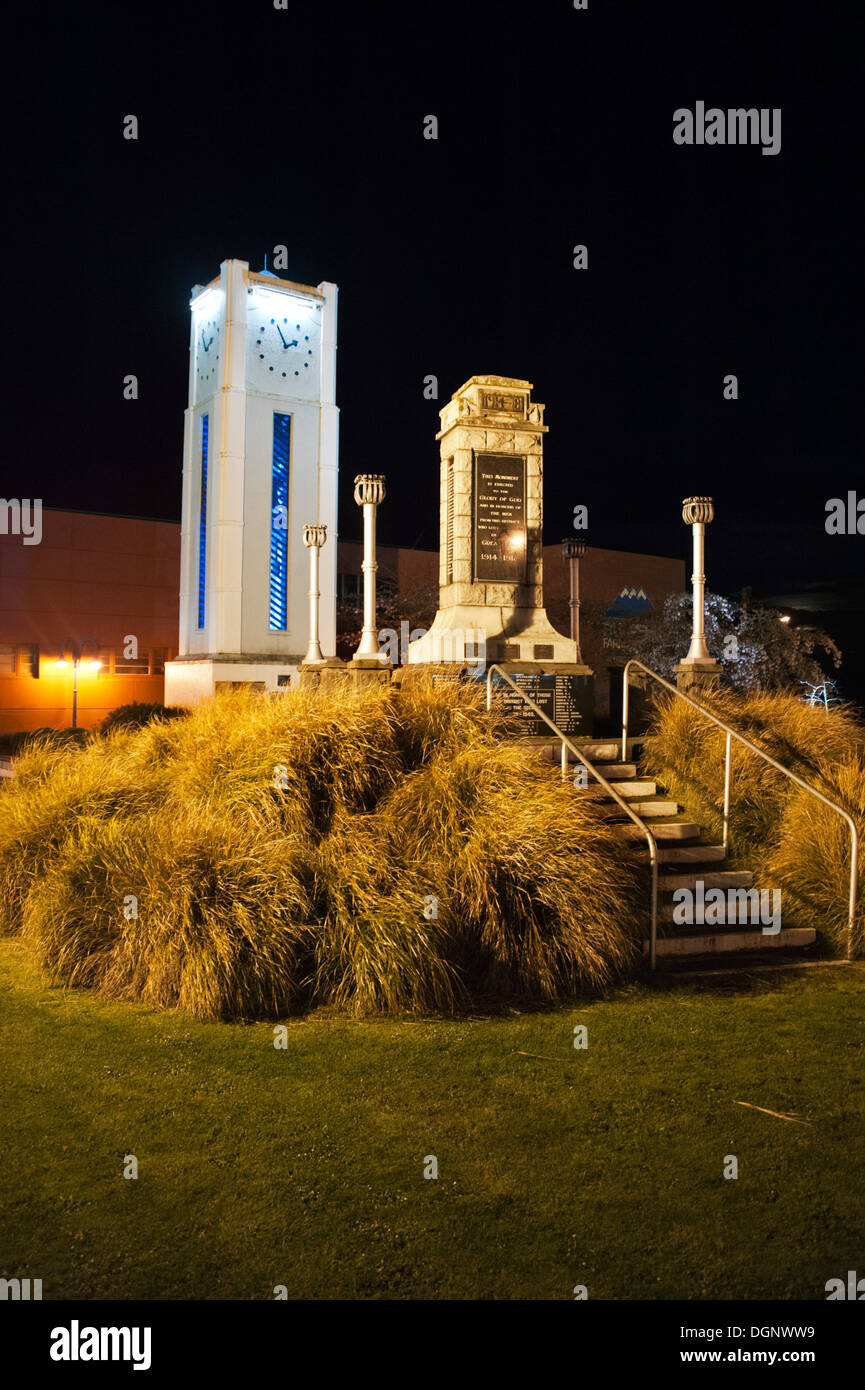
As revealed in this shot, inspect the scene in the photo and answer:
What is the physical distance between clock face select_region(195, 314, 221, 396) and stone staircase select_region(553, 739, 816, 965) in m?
21.0

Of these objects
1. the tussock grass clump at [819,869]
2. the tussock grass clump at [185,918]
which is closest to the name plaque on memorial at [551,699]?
the tussock grass clump at [819,869]

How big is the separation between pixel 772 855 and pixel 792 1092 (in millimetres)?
3568

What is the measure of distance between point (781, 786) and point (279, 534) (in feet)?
66.1

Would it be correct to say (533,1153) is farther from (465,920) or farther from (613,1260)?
(465,920)

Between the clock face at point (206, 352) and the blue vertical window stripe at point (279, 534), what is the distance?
7.11 ft

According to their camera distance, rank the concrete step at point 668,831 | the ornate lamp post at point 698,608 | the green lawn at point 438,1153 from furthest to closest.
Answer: the ornate lamp post at point 698,608, the concrete step at point 668,831, the green lawn at point 438,1153

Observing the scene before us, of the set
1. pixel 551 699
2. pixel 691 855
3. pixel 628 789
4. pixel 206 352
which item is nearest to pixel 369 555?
pixel 551 699

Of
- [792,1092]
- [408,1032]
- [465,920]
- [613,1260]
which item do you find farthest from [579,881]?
[613,1260]

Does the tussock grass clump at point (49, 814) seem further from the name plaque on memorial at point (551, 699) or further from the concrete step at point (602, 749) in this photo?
the concrete step at point (602, 749)

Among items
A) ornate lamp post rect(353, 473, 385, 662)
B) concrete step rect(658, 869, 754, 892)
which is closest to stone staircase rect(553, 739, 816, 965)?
concrete step rect(658, 869, 754, 892)

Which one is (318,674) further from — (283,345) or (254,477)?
(283,345)

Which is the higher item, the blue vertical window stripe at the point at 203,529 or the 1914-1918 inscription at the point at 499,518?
the blue vertical window stripe at the point at 203,529

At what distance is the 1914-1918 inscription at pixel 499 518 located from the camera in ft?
39.1

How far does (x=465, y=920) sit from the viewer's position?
19.4 feet
